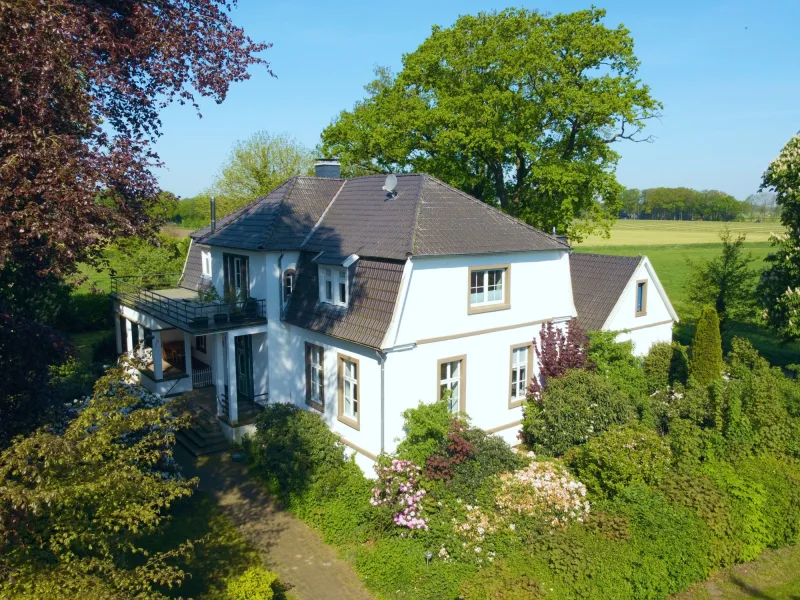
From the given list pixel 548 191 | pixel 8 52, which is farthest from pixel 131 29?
pixel 548 191

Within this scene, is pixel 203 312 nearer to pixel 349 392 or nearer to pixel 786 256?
pixel 349 392

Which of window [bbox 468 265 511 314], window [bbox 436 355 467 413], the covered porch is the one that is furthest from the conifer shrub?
the covered porch

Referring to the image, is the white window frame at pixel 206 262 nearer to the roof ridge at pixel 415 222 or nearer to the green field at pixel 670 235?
the roof ridge at pixel 415 222

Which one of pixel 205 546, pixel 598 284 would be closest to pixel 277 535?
pixel 205 546

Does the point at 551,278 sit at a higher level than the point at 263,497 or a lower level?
higher

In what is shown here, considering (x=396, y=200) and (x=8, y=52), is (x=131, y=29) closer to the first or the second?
(x=8, y=52)

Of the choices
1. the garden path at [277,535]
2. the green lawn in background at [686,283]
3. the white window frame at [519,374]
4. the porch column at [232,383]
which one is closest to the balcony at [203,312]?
the porch column at [232,383]

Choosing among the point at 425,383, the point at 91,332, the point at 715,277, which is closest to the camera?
the point at 425,383
